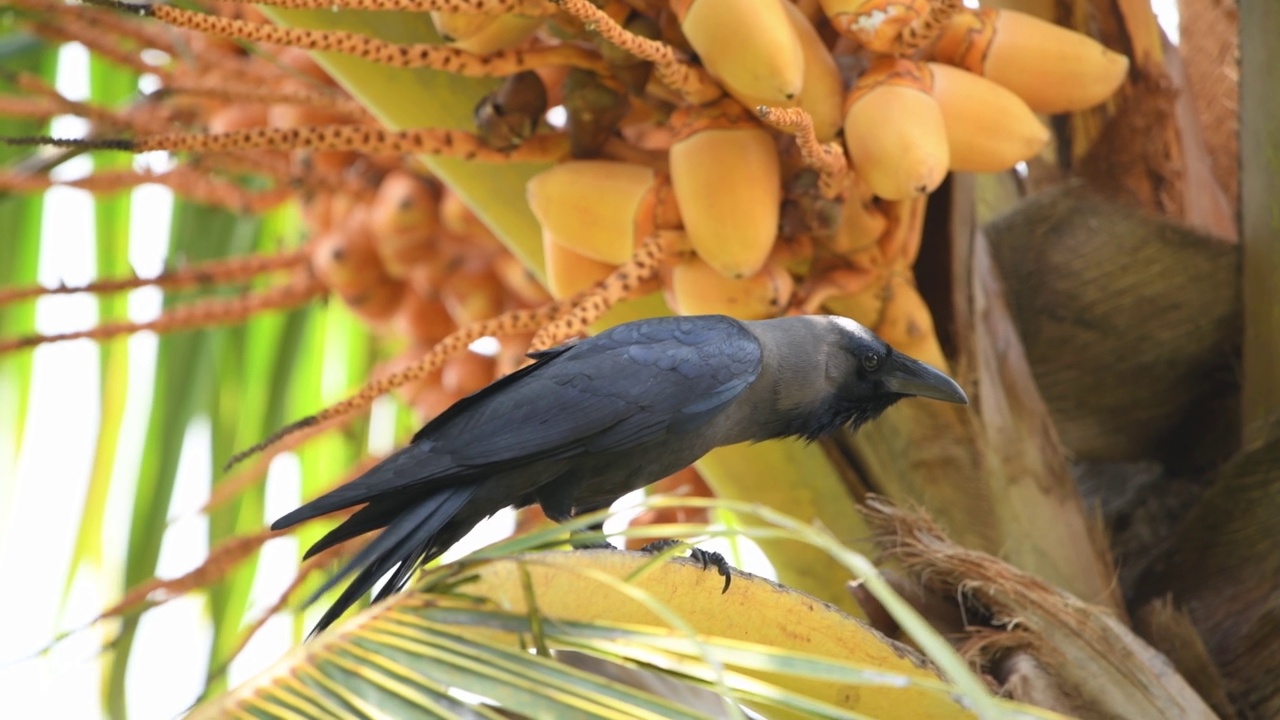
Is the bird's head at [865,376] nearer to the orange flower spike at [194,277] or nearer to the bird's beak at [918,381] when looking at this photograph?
the bird's beak at [918,381]

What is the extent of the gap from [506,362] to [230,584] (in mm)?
668

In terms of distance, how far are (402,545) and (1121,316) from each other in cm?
153

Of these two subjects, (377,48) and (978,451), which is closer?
(377,48)

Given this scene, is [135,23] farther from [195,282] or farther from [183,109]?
[195,282]

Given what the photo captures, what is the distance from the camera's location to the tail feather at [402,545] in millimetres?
1654

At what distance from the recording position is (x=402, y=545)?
177 cm

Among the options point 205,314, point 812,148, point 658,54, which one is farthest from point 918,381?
point 205,314

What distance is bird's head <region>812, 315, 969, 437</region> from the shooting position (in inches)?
84.3

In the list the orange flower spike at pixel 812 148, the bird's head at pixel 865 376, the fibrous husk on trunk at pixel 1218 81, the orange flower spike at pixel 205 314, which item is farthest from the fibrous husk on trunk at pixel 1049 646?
the fibrous husk on trunk at pixel 1218 81

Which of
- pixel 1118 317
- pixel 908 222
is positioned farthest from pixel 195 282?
pixel 1118 317

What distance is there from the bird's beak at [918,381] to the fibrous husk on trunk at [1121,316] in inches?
23.1

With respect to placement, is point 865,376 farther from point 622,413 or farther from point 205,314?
point 205,314

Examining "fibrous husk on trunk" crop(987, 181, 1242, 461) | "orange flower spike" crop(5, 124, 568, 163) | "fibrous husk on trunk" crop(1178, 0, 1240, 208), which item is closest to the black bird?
"orange flower spike" crop(5, 124, 568, 163)

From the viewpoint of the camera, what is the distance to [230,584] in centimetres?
263
